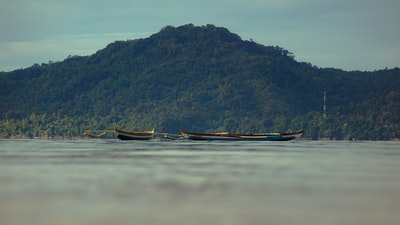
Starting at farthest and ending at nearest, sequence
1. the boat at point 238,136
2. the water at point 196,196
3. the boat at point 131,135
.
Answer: the boat at point 238,136 < the boat at point 131,135 < the water at point 196,196

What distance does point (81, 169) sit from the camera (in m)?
56.3

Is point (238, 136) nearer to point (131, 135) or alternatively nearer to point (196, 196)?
point (131, 135)

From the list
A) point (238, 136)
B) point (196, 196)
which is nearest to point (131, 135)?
point (238, 136)

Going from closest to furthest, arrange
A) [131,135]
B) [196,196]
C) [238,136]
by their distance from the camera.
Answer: [196,196] → [131,135] → [238,136]

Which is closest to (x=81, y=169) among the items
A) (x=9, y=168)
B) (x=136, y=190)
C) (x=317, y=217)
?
(x=9, y=168)

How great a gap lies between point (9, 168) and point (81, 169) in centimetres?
585

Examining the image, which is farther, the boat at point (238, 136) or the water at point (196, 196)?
the boat at point (238, 136)

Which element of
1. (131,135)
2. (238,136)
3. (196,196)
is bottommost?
(196,196)

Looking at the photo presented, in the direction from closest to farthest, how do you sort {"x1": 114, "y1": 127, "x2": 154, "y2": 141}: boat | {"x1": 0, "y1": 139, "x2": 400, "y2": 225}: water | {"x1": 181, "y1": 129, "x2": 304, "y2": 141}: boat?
{"x1": 0, "y1": 139, "x2": 400, "y2": 225}: water
{"x1": 114, "y1": 127, "x2": 154, "y2": 141}: boat
{"x1": 181, "y1": 129, "x2": 304, "y2": 141}: boat

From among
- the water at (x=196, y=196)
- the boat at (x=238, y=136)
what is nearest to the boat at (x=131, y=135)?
the boat at (x=238, y=136)

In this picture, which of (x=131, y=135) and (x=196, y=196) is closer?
(x=196, y=196)

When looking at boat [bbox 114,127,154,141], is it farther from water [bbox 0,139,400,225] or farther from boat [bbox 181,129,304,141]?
water [bbox 0,139,400,225]

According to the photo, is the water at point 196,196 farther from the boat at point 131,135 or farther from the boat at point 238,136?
the boat at point 238,136

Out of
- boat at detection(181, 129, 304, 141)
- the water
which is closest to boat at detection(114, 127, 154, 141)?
boat at detection(181, 129, 304, 141)
